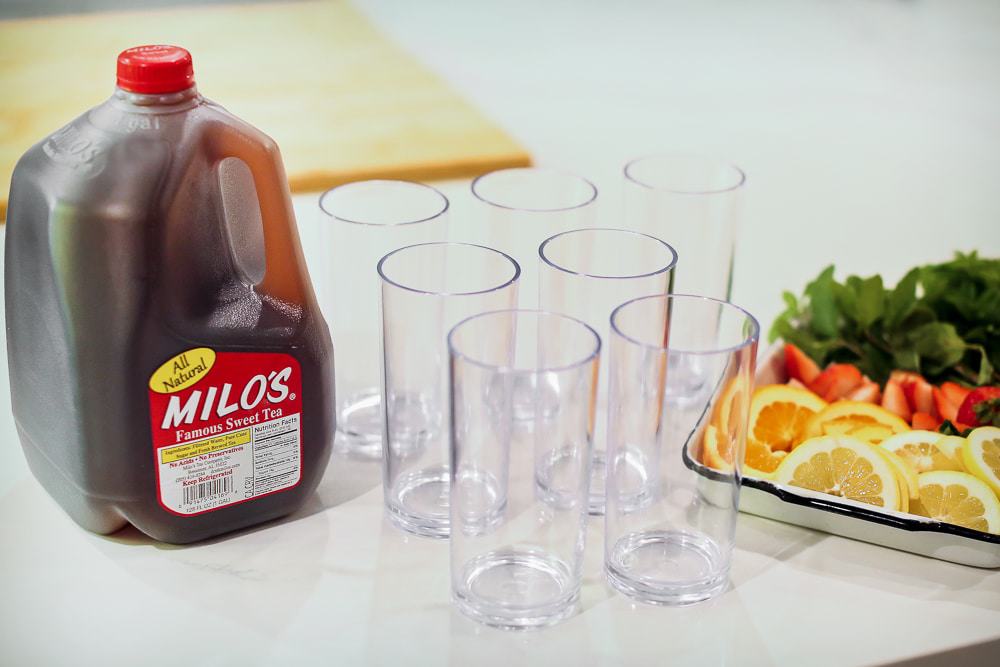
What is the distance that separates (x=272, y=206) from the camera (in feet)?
2.66

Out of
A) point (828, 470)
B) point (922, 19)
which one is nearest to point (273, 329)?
point (828, 470)

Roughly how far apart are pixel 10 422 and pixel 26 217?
0.34 metres

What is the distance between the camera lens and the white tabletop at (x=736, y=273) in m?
0.80

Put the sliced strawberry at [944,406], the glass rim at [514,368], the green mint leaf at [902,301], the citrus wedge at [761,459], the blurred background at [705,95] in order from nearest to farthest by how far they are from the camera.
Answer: the glass rim at [514,368], the citrus wedge at [761,459], the sliced strawberry at [944,406], the green mint leaf at [902,301], the blurred background at [705,95]

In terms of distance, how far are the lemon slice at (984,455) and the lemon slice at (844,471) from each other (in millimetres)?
72

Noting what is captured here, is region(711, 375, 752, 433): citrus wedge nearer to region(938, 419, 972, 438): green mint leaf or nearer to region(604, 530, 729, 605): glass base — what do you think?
region(604, 530, 729, 605): glass base

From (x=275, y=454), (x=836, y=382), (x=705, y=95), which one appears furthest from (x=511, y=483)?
(x=705, y=95)

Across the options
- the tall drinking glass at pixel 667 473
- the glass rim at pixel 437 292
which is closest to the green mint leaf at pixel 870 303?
the tall drinking glass at pixel 667 473

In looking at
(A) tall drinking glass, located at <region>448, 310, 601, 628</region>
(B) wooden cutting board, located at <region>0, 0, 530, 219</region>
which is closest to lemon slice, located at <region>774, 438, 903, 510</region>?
(A) tall drinking glass, located at <region>448, 310, 601, 628</region>

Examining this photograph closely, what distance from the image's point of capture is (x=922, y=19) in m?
2.57

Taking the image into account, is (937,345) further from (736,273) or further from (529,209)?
(529,209)

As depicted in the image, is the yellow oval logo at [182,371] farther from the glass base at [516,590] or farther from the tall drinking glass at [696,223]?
the tall drinking glass at [696,223]

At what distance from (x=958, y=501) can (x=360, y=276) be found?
1.63 feet

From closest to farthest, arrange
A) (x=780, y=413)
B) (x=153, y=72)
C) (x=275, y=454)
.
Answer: (x=153, y=72)
(x=275, y=454)
(x=780, y=413)
